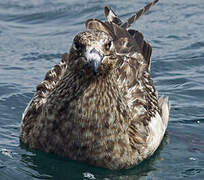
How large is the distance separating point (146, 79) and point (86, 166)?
2113 mm

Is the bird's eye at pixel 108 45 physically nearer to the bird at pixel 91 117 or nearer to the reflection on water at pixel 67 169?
the bird at pixel 91 117

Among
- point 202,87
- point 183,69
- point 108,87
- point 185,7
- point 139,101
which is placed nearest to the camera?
point 108,87

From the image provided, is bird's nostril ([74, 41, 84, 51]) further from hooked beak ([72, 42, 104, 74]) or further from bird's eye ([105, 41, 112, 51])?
bird's eye ([105, 41, 112, 51])

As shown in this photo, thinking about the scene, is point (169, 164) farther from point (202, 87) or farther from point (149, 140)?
point (202, 87)

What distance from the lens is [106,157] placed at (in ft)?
25.0

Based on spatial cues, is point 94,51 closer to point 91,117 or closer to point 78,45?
point 78,45

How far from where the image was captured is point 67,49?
12.6 m

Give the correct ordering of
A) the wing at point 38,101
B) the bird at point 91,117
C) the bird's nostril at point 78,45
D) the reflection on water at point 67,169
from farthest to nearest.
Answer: the wing at point 38,101, the reflection on water at point 67,169, the bird at point 91,117, the bird's nostril at point 78,45

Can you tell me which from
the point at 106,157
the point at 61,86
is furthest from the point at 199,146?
the point at 61,86

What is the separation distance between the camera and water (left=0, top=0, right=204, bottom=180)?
7.86 meters

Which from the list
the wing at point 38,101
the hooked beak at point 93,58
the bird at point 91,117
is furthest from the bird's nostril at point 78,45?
the wing at point 38,101

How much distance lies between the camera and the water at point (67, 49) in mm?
7859

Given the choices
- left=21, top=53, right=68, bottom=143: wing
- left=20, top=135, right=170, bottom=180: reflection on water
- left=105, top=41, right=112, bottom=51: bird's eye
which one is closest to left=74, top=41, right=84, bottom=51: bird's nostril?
left=105, top=41, right=112, bottom=51: bird's eye

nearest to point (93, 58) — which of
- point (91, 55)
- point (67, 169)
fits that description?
point (91, 55)
